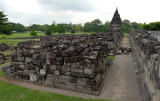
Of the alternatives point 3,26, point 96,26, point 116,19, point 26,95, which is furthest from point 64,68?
point 96,26

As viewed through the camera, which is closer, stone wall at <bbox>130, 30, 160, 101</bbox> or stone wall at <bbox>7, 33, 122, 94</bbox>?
stone wall at <bbox>130, 30, 160, 101</bbox>

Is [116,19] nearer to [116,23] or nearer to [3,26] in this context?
[116,23]

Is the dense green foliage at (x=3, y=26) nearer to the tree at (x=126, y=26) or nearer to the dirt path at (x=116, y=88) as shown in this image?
the dirt path at (x=116, y=88)

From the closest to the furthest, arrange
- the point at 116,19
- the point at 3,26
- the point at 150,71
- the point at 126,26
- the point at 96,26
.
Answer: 1. the point at 150,71
2. the point at 116,19
3. the point at 3,26
4. the point at 126,26
5. the point at 96,26

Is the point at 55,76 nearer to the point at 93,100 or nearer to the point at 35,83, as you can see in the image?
Result: the point at 35,83

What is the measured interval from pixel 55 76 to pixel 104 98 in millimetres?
2455

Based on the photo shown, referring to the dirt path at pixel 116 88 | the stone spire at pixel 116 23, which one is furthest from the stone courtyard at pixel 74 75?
the stone spire at pixel 116 23

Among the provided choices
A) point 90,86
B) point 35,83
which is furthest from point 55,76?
point 90,86

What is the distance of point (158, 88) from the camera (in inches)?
99.8

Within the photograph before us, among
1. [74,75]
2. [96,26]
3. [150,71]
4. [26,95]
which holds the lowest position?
[26,95]

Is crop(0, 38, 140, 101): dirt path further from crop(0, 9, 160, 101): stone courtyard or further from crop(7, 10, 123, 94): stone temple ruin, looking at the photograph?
crop(7, 10, 123, 94): stone temple ruin

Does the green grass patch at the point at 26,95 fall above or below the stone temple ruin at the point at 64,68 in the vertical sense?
below

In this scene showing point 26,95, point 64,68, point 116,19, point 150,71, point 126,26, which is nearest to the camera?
point 150,71

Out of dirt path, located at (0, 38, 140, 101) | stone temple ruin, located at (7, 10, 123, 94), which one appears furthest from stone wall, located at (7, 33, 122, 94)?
dirt path, located at (0, 38, 140, 101)
